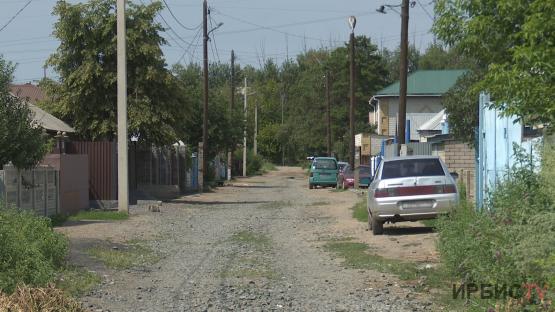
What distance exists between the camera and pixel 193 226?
21.5 m

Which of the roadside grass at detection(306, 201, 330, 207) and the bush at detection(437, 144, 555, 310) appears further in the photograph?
the roadside grass at detection(306, 201, 330, 207)

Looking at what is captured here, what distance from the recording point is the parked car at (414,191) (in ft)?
55.6

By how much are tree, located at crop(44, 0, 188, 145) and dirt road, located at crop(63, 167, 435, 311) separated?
20.4ft

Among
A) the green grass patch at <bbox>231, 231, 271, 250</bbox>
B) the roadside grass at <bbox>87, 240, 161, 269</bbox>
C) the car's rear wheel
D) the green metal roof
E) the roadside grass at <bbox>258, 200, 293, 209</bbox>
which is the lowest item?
the roadside grass at <bbox>258, 200, 293, 209</bbox>

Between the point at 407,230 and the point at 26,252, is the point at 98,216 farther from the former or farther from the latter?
the point at 26,252

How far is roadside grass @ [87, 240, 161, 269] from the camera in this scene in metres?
13.5

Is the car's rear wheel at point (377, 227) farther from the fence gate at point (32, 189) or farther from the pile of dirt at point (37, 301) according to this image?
the pile of dirt at point (37, 301)

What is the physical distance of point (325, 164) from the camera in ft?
157

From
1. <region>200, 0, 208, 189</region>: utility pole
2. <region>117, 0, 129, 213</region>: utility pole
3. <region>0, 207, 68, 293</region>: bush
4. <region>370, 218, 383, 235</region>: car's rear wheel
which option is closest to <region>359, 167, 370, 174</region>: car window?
<region>200, 0, 208, 189</region>: utility pole

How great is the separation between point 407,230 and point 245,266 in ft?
20.4

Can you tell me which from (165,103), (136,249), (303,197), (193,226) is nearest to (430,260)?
(136,249)

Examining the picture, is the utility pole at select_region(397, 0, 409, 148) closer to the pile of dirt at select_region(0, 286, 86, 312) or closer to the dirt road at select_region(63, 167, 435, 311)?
the dirt road at select_region(63, 167, 435, 311)

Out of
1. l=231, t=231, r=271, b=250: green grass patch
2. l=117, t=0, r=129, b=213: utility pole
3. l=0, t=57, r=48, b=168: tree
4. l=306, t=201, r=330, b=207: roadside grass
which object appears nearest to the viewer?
l=231, t=231, r=271, b=250: green grass patch

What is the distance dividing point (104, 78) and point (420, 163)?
15994mm
